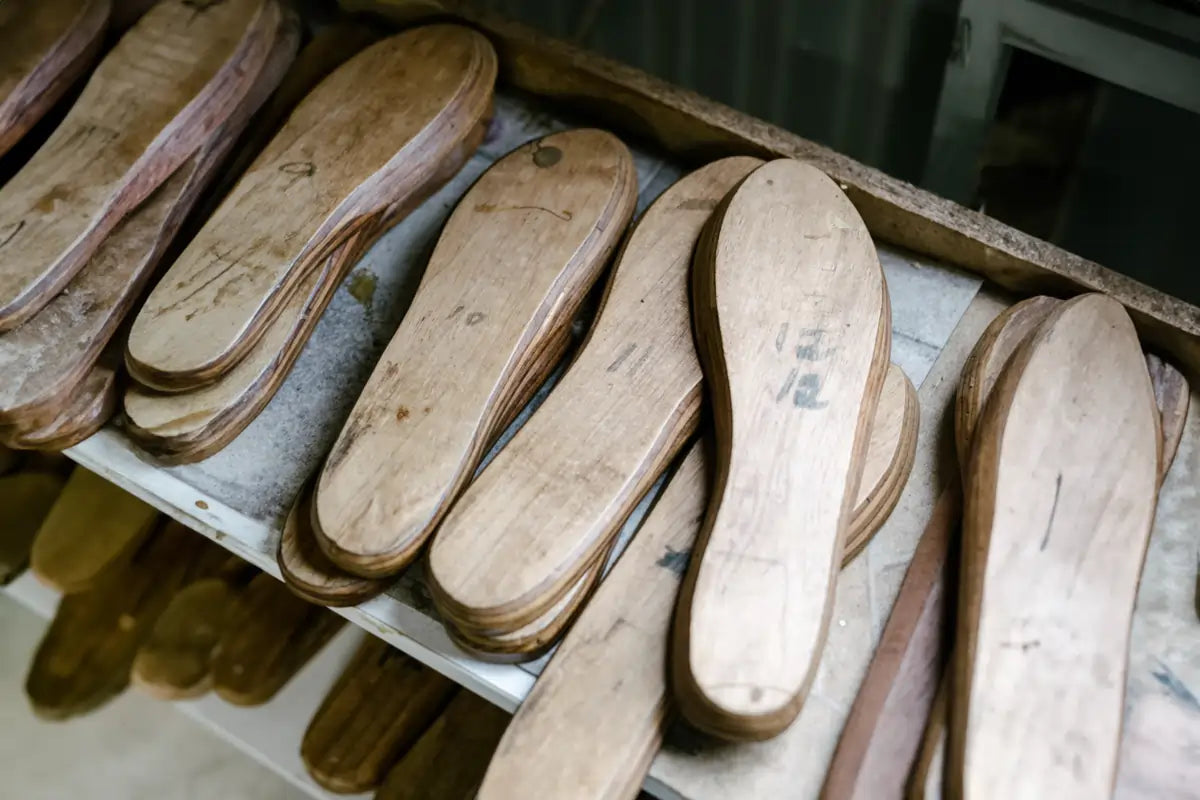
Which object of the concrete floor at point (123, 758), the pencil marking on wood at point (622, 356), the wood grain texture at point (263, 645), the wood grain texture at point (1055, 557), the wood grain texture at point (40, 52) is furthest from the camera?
the concrete floor at point (123, 758)

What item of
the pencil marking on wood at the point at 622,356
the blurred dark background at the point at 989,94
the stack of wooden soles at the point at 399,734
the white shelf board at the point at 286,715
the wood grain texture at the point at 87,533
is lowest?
the white shelf board at the point at 286,715

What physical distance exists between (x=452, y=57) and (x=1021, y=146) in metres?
0.59

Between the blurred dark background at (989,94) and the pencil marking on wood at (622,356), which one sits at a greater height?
the pencil marking on wood at (622,356)

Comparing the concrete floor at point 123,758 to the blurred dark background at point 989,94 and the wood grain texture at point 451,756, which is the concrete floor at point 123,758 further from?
the blurred dark background at point 989,94

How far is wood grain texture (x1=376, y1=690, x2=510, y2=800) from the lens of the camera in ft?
3.07

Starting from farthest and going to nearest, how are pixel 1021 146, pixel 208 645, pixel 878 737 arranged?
pixel 1021 146, pixel 208 645, pixel 878 737

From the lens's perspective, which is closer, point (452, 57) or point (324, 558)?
point (324, 558)

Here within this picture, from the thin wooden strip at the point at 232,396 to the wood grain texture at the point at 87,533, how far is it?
338 millimetres

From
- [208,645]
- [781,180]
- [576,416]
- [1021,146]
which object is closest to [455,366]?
[576,416]

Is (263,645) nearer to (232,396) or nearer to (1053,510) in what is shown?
(232,396)

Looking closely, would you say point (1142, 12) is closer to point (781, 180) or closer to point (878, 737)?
point (781, 180)

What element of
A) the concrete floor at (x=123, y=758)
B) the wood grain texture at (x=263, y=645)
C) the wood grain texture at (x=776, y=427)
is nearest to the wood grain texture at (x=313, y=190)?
the wood grain texture at (x=776, y=427)

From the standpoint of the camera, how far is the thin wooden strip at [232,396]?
729 millimetres

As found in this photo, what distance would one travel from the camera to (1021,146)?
1133 mm
